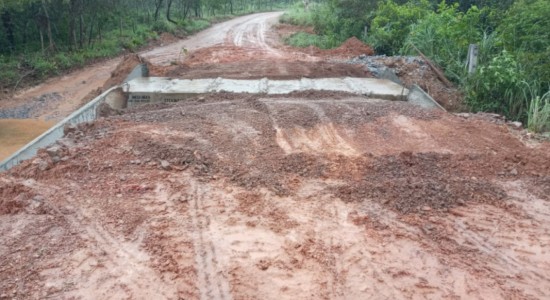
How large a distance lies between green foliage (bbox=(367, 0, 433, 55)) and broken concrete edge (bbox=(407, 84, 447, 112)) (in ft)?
18.0

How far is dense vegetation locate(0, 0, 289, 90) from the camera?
1380cm

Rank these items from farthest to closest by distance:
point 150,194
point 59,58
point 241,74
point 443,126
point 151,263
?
point 59,58 < point 241,74 < point 443,126 < point 150,194 < point 151,263

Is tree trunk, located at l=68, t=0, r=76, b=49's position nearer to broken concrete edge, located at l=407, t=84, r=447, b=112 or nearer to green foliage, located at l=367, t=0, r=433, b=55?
green foliage, located at l=367, t=0, r=433, b=55

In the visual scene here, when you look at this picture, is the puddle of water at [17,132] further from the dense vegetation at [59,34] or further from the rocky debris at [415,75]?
the rocky debris at [415,75]

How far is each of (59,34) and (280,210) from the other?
53.9 ft

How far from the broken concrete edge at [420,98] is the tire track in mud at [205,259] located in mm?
5766

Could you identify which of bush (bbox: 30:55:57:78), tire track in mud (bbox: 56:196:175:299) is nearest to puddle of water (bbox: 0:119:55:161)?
bush (bbox: 30:55:57:78)

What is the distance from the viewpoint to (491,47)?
10.0m

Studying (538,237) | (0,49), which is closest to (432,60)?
(538,237)

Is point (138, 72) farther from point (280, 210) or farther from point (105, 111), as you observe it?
point (280, 210)

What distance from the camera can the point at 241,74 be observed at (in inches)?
442

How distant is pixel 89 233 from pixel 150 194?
34.1 inches

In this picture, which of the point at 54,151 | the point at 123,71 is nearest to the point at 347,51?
the point at 123,71

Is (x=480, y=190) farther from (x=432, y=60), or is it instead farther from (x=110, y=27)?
(x=110, y=27)
